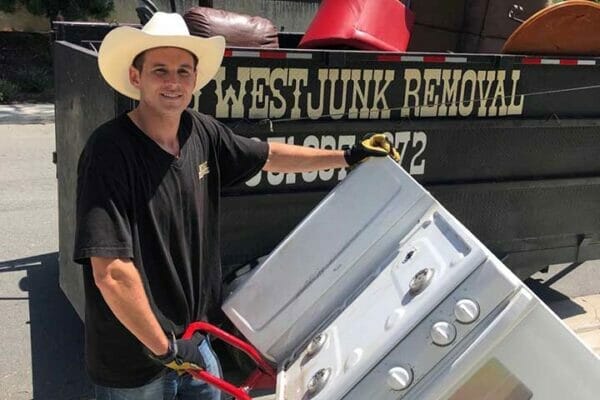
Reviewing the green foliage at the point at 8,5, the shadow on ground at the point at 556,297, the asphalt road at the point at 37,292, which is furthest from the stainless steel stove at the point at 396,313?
the green foliage at the point at 8,5

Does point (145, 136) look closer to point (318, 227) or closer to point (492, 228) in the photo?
point (318, 227)

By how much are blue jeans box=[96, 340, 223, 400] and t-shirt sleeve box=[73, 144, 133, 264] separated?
0.46 metres

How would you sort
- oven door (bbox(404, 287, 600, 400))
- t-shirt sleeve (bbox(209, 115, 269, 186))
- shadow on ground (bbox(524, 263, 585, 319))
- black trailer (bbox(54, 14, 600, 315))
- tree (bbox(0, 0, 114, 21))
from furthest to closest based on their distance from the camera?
tree (bbox(0, 0, 114, 21)), shadow on ground (bbox(524, 263, 585, 319)), black trailer (bbox(54, 14, 600, 315)), t-shirt sleeve (bbox(209, 115, 269, 186)), oven door (bbox(404, 287, 600, 400))

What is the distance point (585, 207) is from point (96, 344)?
3.25 metres

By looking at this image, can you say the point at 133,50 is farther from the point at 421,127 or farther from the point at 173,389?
the point at 421,127

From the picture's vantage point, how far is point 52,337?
13.3 ft

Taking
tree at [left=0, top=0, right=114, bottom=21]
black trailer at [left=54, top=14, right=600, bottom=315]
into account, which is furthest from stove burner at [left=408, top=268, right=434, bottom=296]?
tree at [left=0, top=0, right=114, bottom=21]

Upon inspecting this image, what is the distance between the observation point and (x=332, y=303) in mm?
2170

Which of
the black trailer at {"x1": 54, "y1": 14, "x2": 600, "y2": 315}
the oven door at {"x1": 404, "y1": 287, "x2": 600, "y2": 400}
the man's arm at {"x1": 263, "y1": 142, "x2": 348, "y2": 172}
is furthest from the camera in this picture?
the black trailer at {"x1": 54, "y1": 14, "x2": 600, "y2": 315}

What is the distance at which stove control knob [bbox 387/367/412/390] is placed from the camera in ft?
5.73

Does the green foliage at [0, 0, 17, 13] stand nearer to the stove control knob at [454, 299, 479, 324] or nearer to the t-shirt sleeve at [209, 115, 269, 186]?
the t-shirt sleeve at [209, 115, 269, 186]

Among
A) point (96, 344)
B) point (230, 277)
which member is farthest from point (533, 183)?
point (96, 344)

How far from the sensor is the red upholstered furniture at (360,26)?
3.84 meters

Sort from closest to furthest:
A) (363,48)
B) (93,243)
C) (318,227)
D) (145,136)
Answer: (93,243), (145,136), (318,227), (363,48)
